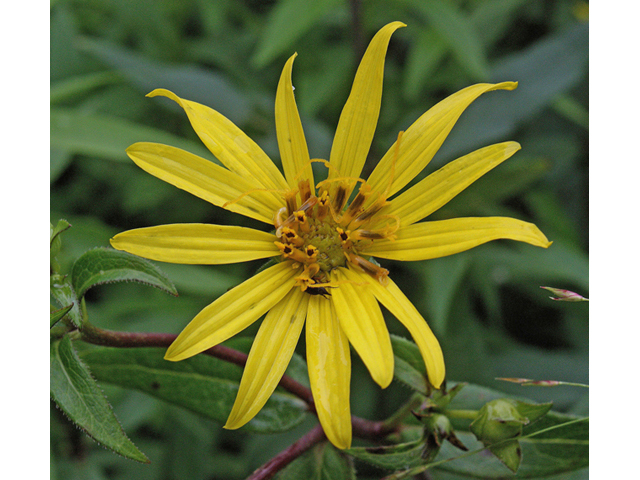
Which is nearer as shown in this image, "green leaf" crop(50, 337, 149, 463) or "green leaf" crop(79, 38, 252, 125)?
"green leaf" crop(50, 337, 149, 463)

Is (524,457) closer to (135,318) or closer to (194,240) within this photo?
(194,240)

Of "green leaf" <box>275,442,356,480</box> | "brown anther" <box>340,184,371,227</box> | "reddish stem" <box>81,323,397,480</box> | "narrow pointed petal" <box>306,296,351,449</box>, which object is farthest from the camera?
"green leaf" <box>275,442,356,480</box>

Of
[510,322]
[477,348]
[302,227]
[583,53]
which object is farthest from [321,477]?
[583,53]

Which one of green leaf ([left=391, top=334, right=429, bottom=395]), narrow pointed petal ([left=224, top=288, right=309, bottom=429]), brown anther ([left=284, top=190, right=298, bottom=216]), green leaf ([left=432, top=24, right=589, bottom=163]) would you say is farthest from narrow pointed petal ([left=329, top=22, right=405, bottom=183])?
green leaf ([left=432, top=24, right=589, bottom=163])

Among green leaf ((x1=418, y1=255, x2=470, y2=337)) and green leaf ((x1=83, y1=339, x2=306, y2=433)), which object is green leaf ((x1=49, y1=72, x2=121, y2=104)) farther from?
green leaf ((x1=418, y1=255, x2=470, y2=337))

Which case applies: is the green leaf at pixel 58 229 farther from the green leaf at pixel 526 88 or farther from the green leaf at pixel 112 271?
the green leaf at pixel 526 88

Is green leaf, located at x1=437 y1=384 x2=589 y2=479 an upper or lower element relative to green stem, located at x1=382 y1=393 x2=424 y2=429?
lower

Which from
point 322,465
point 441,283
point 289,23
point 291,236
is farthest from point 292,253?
point 289,23
